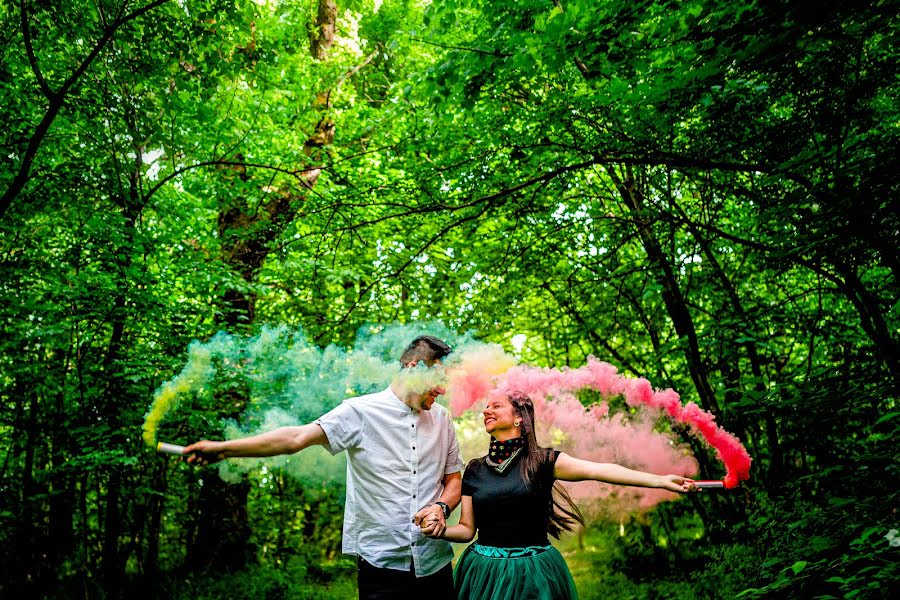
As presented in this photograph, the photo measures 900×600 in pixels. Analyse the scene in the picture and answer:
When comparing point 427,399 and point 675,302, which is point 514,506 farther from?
point 675,302

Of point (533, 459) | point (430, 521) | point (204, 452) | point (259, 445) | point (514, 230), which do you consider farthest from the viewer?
point (514, 230)

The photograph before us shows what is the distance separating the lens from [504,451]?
366cm

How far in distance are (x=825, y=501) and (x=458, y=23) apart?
27.3 ft

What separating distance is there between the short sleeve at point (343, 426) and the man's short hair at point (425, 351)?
42 cm

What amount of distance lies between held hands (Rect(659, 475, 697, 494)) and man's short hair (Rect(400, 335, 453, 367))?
55.1 inches

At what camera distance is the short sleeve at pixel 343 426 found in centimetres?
321

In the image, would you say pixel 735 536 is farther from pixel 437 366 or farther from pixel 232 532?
pixel 232 532

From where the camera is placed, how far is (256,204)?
30.5 feet

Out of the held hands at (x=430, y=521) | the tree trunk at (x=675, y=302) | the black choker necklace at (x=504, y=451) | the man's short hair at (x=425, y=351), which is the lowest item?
the held hands at (x=430, y=521)

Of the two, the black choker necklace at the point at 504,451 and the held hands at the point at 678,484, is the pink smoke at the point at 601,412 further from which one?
the held hands at the point at 678,484

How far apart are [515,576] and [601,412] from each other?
9.11 feet

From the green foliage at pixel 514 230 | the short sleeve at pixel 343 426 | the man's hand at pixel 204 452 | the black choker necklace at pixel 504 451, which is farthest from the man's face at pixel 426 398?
the green foliage at pixel 514 230

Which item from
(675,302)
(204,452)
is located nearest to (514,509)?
(204,452)

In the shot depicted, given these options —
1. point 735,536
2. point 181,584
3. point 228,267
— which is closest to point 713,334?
point 735,536
